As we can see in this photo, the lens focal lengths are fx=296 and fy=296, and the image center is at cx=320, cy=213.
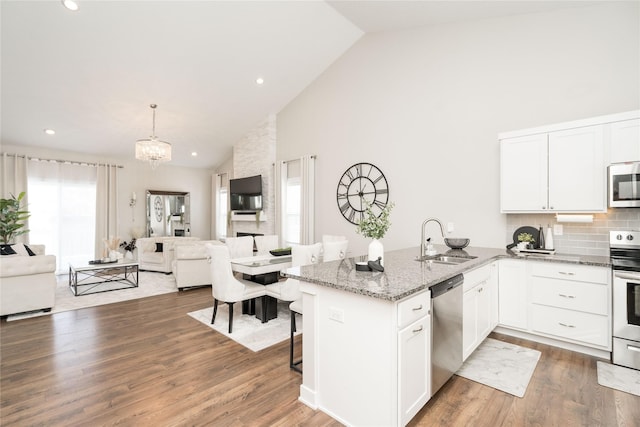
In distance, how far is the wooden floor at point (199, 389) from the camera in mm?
1986

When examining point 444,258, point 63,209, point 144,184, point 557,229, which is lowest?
point 444,258

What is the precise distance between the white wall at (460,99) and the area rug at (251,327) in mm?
1912

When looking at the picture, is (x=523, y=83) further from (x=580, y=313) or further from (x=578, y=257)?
(x=580, y=313)

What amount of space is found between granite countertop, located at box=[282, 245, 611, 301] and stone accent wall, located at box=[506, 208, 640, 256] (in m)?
0.14

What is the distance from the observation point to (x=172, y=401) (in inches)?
86.0

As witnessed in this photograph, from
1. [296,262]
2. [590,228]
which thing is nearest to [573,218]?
[590,228]

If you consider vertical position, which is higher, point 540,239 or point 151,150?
point 151,150

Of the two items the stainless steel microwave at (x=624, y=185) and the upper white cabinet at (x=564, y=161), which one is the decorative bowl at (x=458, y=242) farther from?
the stainless steel microwave at (x=624, y=185)

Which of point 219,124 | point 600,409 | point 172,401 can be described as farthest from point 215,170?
point 600,409

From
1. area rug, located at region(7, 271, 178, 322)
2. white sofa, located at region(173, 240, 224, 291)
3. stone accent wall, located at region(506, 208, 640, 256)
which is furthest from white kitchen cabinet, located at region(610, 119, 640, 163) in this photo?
area rug, located at region(7, 271, 178, 322)

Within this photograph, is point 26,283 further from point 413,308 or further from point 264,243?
point 413,308

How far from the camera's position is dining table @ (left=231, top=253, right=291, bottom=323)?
3.57 metres

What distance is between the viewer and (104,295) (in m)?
5.00

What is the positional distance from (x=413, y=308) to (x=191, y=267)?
4572mm
